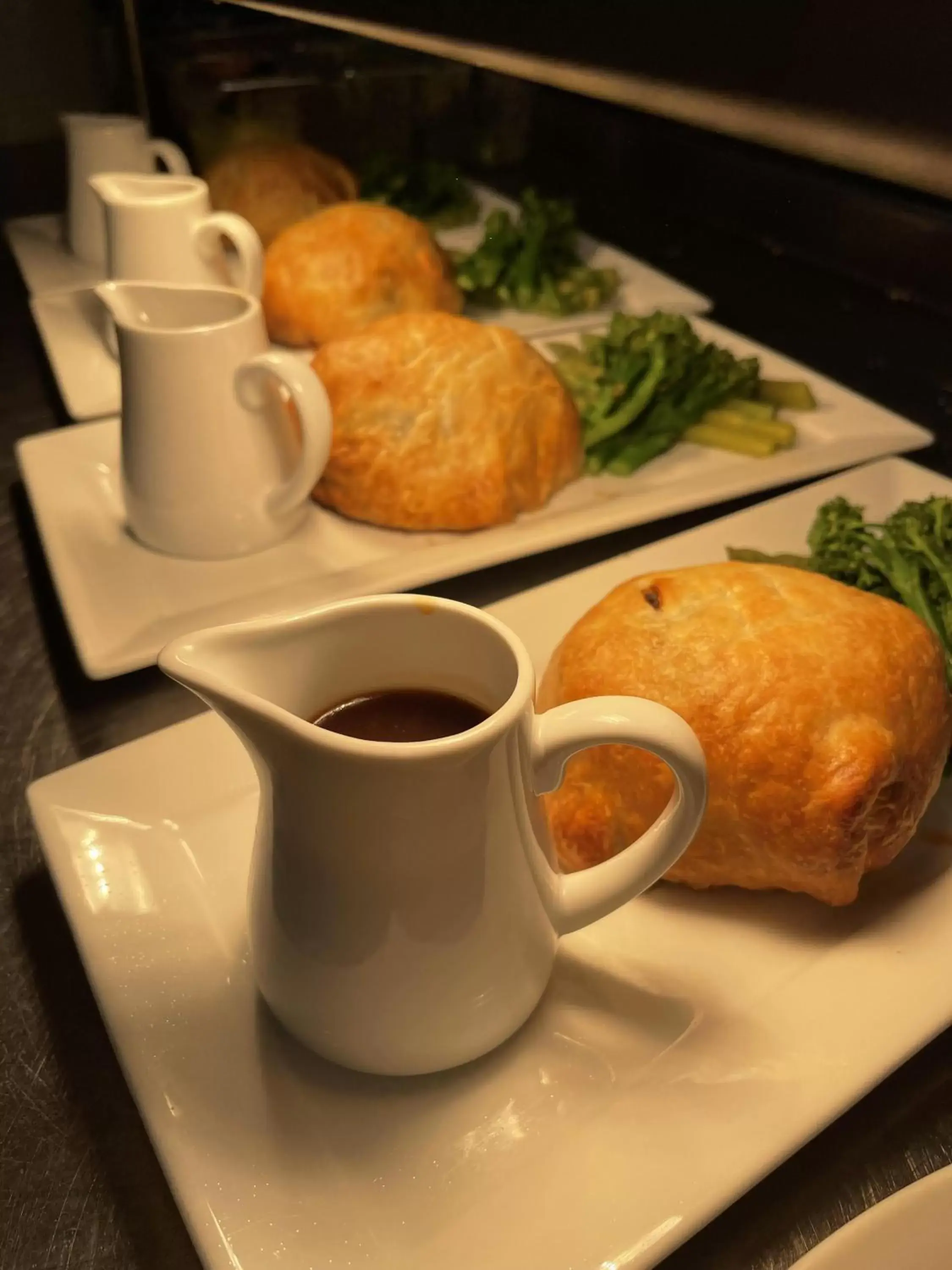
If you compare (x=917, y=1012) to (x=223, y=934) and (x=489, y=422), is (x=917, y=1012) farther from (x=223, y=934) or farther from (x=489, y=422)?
(x=489, y=422)

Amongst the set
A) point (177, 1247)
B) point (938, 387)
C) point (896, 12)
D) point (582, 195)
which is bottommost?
point (177, 1247)

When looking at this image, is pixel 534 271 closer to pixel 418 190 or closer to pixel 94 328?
pixel 418 190

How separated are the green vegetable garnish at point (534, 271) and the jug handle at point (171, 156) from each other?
1.80 ft

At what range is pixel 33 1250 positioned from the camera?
638mm

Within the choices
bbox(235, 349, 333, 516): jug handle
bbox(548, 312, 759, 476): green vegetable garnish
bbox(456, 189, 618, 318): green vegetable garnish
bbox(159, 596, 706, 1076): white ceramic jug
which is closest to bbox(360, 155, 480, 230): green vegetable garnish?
bbox(456, 189, 618, 318): green vegetable garnish

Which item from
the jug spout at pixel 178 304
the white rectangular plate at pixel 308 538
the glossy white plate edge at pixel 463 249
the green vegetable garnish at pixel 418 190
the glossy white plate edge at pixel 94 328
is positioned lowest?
the white rectangular plate at pixel 308 538

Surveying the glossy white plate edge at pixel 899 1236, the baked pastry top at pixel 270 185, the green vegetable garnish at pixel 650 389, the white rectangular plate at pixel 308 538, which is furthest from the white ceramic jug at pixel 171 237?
the glossy white plate edge at pixel 899 1236

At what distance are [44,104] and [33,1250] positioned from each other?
2.61 meters

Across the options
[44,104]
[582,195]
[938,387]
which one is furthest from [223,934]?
[44,104]

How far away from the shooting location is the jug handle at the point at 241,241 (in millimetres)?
1551

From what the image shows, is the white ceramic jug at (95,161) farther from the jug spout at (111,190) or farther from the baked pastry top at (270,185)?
the jug spout at (111,190)

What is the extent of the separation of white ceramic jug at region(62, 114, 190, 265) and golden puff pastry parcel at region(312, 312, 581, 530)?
0.94m

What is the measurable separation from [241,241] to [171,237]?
0.12 meters

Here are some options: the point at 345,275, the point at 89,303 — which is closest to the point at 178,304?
the point at 345,275
